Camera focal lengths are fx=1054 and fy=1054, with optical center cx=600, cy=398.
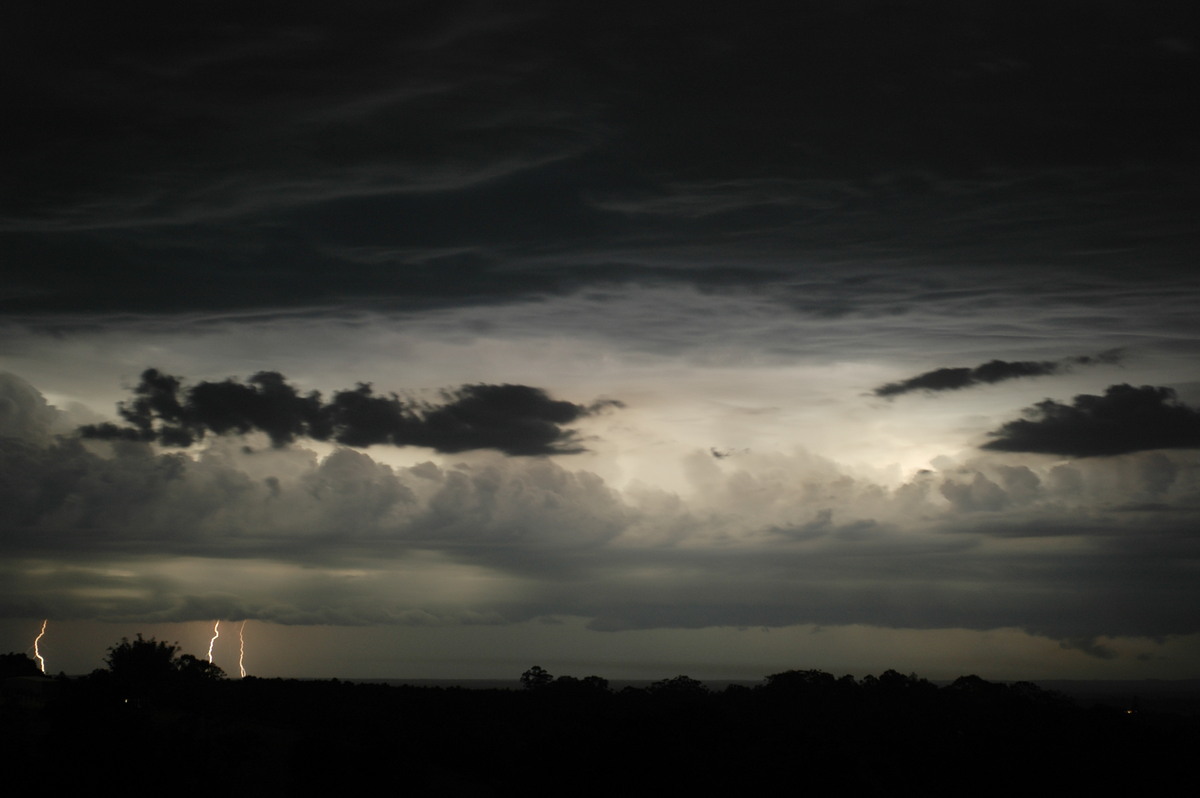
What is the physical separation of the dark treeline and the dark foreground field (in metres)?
0.15

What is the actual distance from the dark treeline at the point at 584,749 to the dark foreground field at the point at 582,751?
0.15 m

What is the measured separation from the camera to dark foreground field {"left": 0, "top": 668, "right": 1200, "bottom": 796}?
6256 cm

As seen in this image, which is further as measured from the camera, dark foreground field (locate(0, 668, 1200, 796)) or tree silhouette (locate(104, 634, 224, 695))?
tree silhouette (locate(104, 634, 224, 695))

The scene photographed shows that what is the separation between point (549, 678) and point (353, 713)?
7262cm

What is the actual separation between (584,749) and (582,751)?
0.23m

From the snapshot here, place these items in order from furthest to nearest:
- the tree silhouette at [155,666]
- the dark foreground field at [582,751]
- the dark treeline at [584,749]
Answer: the tree silhouette at [155,666] → the dark treeline at [584,749] → the dark foreground field at [582,751]

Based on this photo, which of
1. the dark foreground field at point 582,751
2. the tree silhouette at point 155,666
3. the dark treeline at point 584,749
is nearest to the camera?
the dark foreground field at point 582,751

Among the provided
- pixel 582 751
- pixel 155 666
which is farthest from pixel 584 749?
pixel 155 666

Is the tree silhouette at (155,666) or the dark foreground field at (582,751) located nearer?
the dark foreground field at (582,751)

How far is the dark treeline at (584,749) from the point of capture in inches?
2500

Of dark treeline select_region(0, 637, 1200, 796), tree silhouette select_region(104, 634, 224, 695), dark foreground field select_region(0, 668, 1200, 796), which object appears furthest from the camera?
tree silhouette select_region(104, 634, 224, 695)

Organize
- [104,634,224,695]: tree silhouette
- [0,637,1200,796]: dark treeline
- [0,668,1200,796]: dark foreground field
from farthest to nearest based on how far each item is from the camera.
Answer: [104,634,224,695]: tree silhouette
[0,637,1200,796]: dark treeline
[0,668,1200,796]: dark foreground field

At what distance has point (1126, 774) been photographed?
74.3 metres

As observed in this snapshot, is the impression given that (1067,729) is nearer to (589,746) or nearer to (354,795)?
(589,746)
